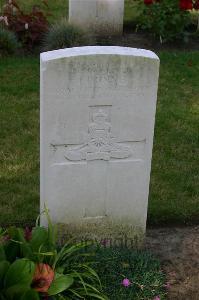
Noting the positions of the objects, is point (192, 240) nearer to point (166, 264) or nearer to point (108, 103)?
point (166, 264)

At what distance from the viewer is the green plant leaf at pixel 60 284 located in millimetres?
3756

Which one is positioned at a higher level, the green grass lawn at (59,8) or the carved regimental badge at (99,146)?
the green grass lawn at (59,8)

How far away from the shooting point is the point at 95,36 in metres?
9.11

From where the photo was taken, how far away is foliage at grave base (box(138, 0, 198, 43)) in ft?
29.5

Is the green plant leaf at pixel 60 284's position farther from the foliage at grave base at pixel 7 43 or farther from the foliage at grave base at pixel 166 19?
the foliage at grave base at pixel 166 19

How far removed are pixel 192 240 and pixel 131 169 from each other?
893 millimetres

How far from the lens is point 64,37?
8.31m

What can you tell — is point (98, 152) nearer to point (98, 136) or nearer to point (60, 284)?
point (98, 136)

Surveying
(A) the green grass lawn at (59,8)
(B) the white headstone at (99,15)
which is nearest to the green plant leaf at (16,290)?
(B) the white headstone at (99,15)

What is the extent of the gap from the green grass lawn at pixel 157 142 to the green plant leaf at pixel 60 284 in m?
1.22

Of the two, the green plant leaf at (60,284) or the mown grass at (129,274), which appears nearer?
the green plant leaf at (60,284)

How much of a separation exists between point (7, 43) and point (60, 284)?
5.10 m

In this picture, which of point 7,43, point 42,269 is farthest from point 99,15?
point 42,269

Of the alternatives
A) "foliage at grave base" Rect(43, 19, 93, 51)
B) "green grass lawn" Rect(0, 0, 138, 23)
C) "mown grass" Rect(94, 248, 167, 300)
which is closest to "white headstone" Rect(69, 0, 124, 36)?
"foliage at grave base" Rect(43, 19, 93, 51)
